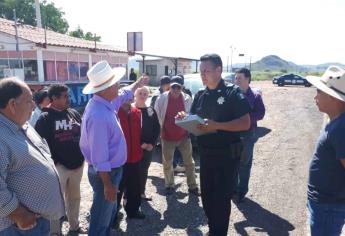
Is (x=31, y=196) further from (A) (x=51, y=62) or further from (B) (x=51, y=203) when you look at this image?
(A) (x=51, y=62)

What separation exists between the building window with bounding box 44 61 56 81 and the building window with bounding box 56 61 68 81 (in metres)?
0.27

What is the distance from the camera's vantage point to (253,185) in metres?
5.78

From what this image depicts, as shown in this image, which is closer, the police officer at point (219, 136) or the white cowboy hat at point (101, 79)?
the white cowboy hat at point (101, 79)

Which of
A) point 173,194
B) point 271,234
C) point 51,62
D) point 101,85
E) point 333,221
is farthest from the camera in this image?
point 51,62

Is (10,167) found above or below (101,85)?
below

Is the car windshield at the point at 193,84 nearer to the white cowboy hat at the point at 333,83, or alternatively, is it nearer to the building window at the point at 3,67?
the white cowboy hat at the point at 333,83

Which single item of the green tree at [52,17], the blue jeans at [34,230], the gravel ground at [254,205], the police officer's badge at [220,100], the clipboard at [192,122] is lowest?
the gravel ground at [254,205]

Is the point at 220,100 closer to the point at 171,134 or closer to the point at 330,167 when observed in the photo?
the point at 330,167

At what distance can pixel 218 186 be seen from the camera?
3.52 meters

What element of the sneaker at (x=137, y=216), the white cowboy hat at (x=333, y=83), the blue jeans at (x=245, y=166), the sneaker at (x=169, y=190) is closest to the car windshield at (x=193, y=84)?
the sneaker at (x=169, y=190)

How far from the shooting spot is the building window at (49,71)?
1528cm

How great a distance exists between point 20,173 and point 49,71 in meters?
14.5

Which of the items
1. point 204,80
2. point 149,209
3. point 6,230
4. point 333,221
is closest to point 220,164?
point 204,80

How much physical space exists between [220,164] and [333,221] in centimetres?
127
